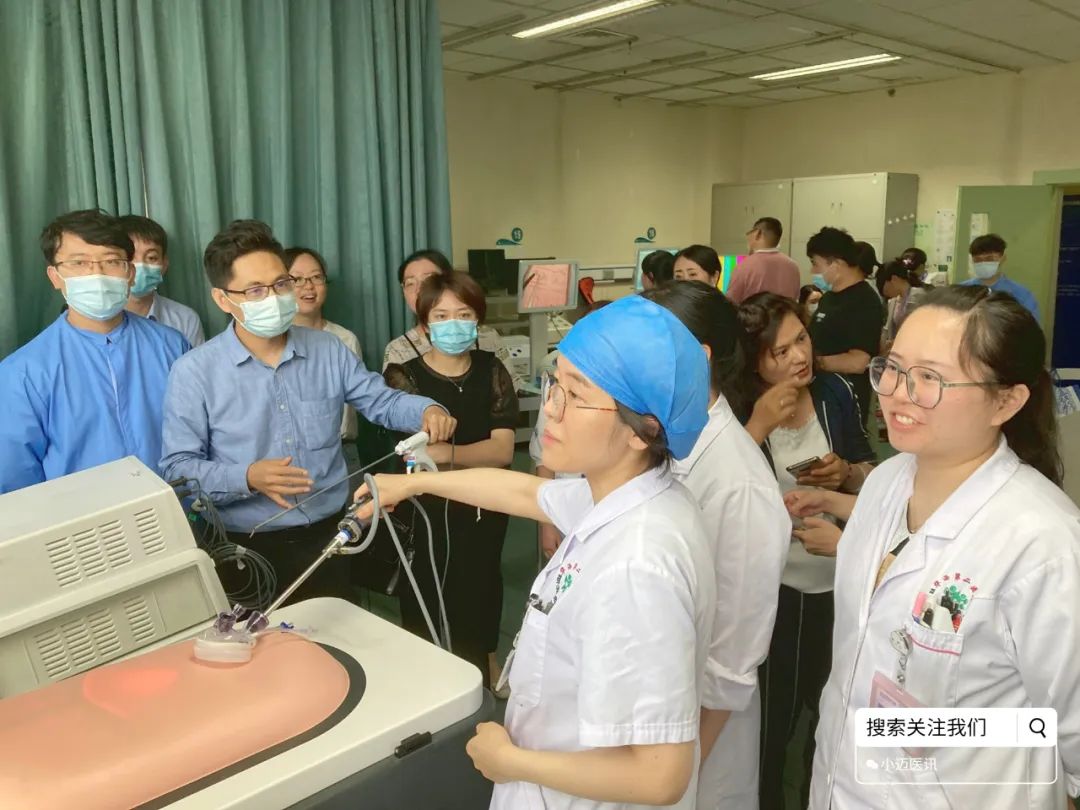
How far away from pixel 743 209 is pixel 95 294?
6.53m

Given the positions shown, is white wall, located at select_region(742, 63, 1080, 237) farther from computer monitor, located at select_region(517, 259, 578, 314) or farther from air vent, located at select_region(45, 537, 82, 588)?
air vent, located at select_region(45, 537, 82, 588)

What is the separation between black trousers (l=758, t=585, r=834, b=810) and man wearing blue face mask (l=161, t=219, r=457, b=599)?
87cm

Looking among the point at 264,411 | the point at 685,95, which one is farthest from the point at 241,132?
the point at 685,95

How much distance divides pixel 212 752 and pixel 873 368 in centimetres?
103

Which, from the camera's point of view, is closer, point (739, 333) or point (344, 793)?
point (344, 793)

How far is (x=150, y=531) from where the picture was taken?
1.20 metres

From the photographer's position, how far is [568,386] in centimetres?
94

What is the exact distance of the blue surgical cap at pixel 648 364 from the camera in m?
0.90

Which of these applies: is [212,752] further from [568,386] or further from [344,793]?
[568,386]

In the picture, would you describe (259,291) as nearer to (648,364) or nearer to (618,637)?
(648,364)

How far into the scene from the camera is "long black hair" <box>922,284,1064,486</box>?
3.33 feet

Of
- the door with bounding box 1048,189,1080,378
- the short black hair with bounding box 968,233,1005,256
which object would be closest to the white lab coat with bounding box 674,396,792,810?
the short black hair with bounding box 968,233,1005,256

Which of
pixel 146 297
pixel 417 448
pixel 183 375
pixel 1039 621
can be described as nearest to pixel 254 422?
pixel 183 375

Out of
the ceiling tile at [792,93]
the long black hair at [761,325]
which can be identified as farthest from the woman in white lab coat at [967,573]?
the ceiling tile at [792,93]
